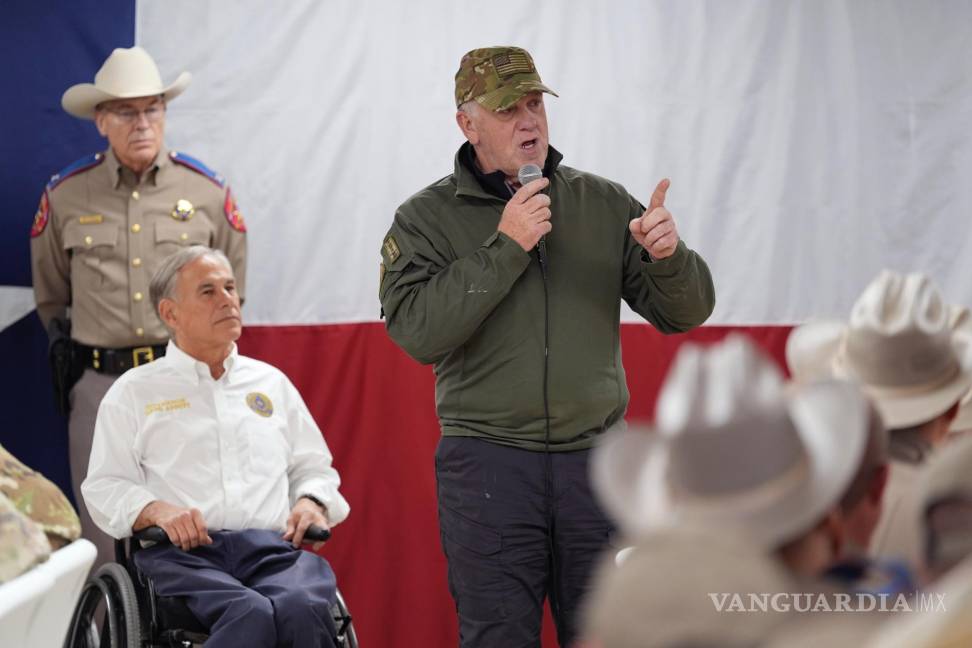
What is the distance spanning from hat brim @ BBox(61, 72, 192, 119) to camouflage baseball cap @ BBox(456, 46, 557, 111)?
1269 mm

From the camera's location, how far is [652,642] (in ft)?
2.34

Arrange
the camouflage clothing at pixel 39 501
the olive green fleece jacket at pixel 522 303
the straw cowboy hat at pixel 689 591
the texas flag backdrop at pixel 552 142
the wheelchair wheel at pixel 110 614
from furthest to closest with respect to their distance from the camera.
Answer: the texas flag backdrop at pixel 552 142 < the wheelchair wheel at pixel 110 614 < the olive green fleece jacket at pixel 522 303 < the camouflage clothing at pixel 39 501 < the straw cowboy hat at pixel 689 591

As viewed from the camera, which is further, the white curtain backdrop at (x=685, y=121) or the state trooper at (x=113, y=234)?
the white curtain backdrop at (x=685, y=121)

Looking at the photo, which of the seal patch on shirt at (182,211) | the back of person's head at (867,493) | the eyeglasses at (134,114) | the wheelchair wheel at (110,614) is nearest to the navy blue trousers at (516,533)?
the wheelchair wheel at (110,614)

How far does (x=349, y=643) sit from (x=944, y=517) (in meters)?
2.36

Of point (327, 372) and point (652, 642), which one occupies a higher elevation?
point (652, 642)

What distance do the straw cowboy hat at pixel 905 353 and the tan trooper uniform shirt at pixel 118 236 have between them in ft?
9.18

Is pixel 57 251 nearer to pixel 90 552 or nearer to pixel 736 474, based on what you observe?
pixel 90 552

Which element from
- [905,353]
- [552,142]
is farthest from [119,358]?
[905,353]

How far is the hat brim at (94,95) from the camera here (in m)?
3.61

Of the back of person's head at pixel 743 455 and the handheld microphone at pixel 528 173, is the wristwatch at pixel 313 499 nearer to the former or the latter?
the handheld microphone at pixel 528 173

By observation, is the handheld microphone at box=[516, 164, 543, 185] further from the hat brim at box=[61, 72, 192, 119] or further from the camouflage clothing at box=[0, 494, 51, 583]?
the hat brim at box=[61, 72, 192, 119]

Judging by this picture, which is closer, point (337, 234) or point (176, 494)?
point (176, 494)

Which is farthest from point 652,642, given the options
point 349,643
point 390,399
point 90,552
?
point 390,399
